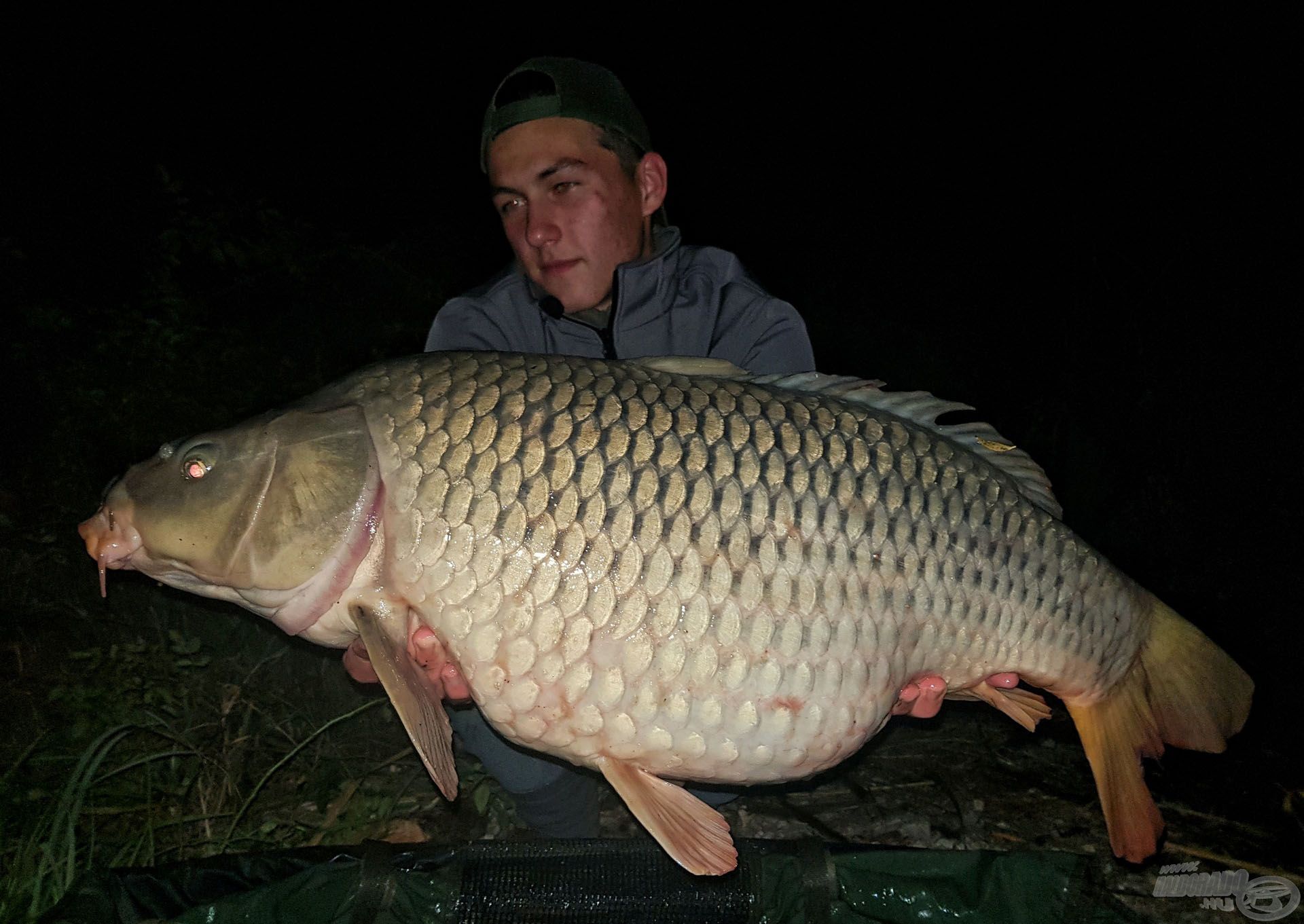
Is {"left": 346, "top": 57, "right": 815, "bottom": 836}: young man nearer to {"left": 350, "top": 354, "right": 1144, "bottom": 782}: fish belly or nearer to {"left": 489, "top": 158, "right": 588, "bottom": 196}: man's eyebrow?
{"left": 489, "top": 158, "right": 588, "bottom": 196}: man's eyebrow

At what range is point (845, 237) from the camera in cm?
734

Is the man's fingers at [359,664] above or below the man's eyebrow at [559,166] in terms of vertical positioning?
below

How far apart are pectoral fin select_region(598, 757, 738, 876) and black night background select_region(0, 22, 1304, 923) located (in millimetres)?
1309

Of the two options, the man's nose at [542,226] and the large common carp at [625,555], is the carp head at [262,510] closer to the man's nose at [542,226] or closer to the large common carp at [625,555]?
the large common carp at [625,555]

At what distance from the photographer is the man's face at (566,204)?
1.82 m

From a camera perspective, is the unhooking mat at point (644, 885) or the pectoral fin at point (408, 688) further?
the unhooking mat at point (644, 885)

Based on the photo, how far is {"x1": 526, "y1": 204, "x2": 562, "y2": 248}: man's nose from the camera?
72.5 inches

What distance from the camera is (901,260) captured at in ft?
22.2

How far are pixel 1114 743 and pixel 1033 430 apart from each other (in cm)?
308

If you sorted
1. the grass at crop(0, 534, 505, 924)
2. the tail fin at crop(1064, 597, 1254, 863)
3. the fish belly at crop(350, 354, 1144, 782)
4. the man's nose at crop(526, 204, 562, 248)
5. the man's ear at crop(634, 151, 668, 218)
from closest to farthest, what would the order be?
the fish belly at crop(350, 354, 1144, 782)
the tail fin at crop(1064, 597, 1254, 863)
the grass at crop(0, 534, 505, 924)
the man's nose at crop(526, 204, 562, 248)
the man's ear at crop(634, 151, 668, 218)

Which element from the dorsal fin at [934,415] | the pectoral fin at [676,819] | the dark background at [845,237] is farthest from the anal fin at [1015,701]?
the dark background at [845,237]

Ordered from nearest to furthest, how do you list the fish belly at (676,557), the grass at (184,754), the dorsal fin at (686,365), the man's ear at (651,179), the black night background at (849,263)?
1. the fish belly at (676,557)
2. the dorsal fin at (686,365)
3. the grass at (184,754)
4. the man's ear at (651,179)
5. the black night background at (849,263)

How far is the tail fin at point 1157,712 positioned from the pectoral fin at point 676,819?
0.64 metres

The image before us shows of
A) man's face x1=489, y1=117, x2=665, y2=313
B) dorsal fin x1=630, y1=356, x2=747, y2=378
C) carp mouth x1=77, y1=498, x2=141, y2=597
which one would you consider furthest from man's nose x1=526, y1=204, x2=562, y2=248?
carp mouth x1=77, y1=498, x2=141, y2=597
